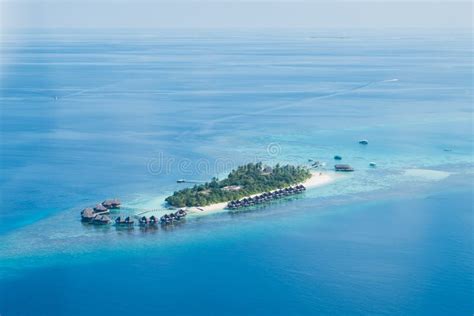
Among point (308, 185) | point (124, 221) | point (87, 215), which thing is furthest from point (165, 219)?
point (308, 185)

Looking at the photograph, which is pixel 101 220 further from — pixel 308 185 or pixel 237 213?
pixel 308 185

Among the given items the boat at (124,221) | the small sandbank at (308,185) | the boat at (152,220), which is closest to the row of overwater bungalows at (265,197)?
the small sandbank at (308,185)

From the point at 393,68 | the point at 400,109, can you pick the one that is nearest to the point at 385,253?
the point at 400,109

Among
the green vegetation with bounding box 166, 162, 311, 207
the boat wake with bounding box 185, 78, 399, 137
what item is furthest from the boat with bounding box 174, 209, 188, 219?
the boat wake with bounding box 185, 78, 399, 137

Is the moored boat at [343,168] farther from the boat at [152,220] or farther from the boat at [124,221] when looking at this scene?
the boat at [124,221]

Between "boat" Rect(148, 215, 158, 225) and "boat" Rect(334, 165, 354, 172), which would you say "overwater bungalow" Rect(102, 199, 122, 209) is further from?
"boat" Rect(334, 165, 354, 172)
